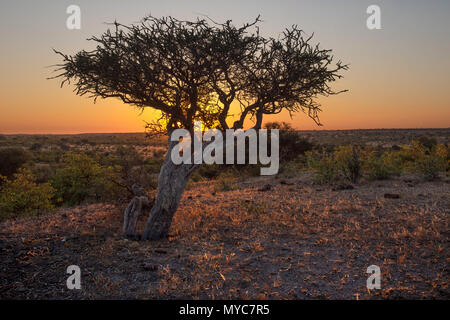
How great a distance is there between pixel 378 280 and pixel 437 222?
3.14 m

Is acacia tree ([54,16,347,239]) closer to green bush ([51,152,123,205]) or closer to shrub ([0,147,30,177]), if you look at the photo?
green bush ([51,152,123,205])

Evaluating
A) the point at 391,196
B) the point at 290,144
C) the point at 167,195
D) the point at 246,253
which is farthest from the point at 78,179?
the point at 290,144

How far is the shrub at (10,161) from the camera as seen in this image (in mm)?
18078

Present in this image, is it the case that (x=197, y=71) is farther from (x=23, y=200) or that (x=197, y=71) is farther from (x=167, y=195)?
(x=23, y=200)

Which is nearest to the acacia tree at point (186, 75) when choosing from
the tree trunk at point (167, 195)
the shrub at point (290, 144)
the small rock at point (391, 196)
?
the tree trunk at point (167, 195)

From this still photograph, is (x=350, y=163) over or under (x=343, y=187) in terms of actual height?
over

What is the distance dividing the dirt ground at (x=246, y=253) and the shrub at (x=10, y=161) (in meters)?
12.4

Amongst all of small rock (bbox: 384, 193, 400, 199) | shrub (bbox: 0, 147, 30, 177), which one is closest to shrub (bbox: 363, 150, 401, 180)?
small rock (bbox: 384, 193, 400, 199)

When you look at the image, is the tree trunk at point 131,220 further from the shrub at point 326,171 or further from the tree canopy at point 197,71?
the shrub at point 326,171

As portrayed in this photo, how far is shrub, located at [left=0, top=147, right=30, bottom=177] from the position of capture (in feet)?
59.3

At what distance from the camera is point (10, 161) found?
61.1 feet

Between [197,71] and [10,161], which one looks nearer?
[197,71]

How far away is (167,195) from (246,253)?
1881 millimetres
